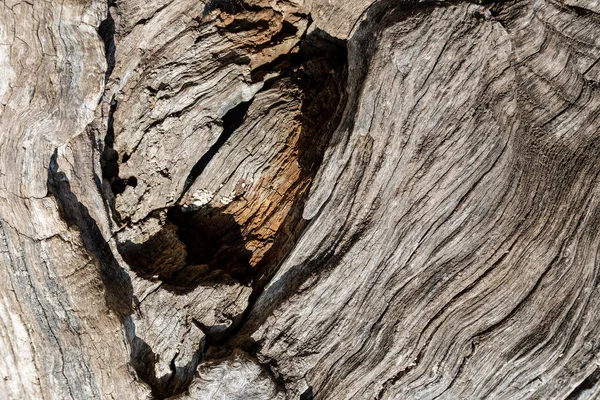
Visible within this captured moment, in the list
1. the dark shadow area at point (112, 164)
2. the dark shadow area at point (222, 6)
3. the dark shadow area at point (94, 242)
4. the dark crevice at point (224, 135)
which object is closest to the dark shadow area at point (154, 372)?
the dark shadow area at point (94, 242)

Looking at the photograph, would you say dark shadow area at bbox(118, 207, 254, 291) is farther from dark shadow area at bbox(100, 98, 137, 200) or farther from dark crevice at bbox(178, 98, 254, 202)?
dark shadow area at bbox(100, 98, 137, 200)

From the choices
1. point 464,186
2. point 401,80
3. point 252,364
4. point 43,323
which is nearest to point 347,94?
point 401,80

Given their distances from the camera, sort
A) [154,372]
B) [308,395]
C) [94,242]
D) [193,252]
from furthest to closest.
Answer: [193,252]
[308,395]
[154,372]
[94,242]

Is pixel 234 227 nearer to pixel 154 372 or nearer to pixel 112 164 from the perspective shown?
pixel 112 164

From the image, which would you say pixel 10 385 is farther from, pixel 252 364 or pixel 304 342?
pixel 304 342

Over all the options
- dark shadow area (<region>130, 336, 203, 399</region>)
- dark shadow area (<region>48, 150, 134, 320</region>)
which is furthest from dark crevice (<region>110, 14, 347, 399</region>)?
dark shadow area (<region>48, 150, 134, 320</region>)

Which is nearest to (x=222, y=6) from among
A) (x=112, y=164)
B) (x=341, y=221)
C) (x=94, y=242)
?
(x=112, y=164)

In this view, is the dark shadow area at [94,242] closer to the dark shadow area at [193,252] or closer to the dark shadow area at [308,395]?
the dark shadow area at [193,252]
